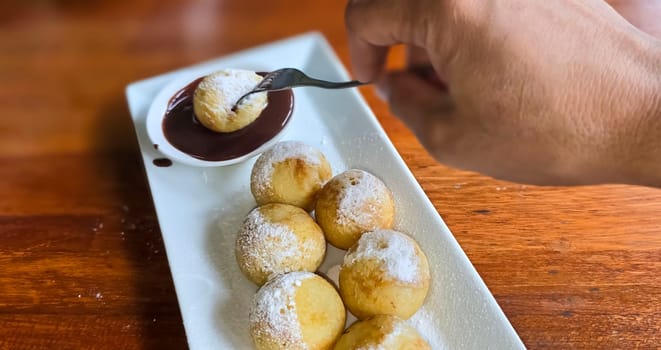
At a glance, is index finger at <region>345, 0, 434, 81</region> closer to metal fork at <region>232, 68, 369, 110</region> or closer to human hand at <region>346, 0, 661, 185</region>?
human hand at <region>346, 0, 661, 185</region>

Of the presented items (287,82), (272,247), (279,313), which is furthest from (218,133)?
(279,313)

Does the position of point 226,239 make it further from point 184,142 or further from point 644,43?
point 644,43

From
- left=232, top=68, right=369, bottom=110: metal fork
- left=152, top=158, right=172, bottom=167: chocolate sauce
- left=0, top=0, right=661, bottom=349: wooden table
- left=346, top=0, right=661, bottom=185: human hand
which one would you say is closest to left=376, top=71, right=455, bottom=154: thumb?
left=346, top=0, right=661, bottom=185: human hand

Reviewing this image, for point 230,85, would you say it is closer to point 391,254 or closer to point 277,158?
point 277,158

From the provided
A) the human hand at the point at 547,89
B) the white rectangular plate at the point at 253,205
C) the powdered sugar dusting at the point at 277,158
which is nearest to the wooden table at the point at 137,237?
the white rectangular plate at the point at 253,205

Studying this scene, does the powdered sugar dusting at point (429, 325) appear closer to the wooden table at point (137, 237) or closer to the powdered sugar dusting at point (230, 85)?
the wooden table at point (137, 237)

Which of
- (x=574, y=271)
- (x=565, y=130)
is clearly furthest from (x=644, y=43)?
(x=574, y=271)
